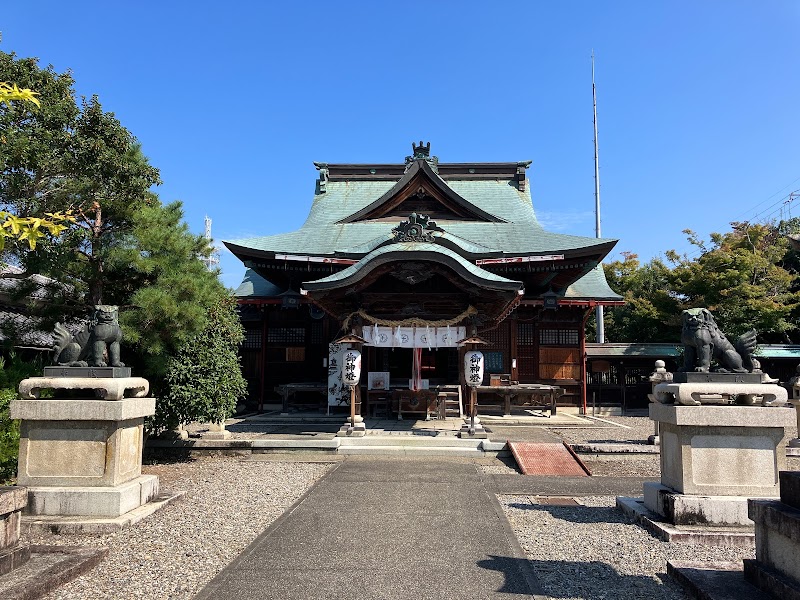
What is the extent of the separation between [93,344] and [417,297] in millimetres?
8669

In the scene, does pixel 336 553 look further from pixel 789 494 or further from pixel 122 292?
pixel 122 292

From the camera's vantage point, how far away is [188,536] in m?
5.84

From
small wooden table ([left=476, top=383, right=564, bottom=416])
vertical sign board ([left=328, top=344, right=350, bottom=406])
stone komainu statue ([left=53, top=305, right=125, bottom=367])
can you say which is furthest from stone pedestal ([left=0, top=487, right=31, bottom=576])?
small wooden table ([left=476, top=383, right=564, bottom=416])

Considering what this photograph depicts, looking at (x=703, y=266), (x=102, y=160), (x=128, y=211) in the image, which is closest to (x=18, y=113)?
(x=102, y=160)

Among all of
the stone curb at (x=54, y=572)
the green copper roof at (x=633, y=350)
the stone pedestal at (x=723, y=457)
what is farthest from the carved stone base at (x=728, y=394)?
the green copper roof at (x=633, y=350)

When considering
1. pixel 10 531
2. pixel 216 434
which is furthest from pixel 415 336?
pixel 10 531

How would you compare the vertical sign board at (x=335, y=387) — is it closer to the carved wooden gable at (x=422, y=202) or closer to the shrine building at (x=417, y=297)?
the shrine building at (x=417, y=297)

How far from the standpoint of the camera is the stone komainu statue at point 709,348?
630 centimetres

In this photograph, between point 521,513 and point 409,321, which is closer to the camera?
point 521,513

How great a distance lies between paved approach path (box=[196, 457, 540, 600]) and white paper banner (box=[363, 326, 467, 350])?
16.6 feet

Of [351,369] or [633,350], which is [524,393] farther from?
[351,369]

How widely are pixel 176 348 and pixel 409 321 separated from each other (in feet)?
18.9

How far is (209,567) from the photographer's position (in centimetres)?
494

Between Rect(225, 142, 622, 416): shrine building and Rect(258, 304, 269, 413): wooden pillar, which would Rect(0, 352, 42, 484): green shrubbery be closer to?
Rect(225, 142, 622, 416): shrine building
